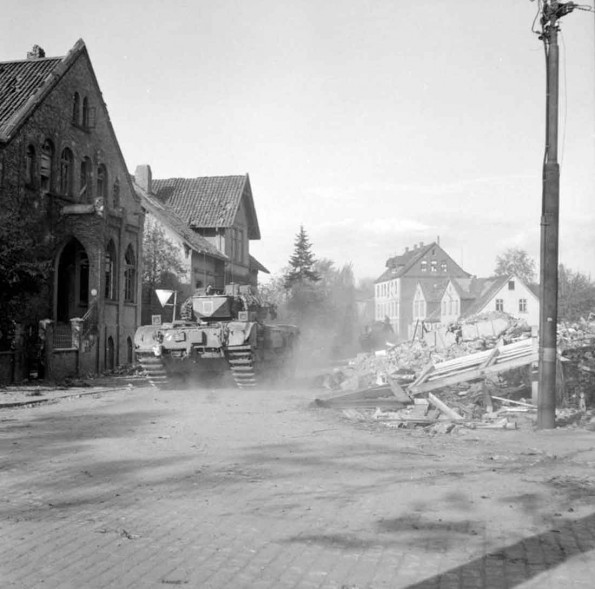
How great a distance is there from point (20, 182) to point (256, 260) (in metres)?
25.5

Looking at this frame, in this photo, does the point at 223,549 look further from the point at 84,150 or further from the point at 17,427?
the point at 84,150

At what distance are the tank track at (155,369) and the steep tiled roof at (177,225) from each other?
58.6 feet

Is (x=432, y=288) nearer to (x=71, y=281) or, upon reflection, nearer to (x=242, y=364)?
(x=71, y=281)

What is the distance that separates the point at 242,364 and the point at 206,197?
2558 centimetres

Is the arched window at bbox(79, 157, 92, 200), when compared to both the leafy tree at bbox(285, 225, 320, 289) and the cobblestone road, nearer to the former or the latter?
the cobblestone road

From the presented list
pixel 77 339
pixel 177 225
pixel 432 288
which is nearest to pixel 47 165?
pixel 77 339

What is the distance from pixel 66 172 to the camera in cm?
→ 2655

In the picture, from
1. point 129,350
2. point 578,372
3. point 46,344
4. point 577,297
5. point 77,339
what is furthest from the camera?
point 577,297

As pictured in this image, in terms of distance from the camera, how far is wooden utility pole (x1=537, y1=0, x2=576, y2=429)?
38.3ft

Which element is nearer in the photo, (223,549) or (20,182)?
(223,549)

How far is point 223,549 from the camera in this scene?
5.36 m

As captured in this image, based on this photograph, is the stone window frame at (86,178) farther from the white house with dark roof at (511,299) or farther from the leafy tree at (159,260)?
the white house with dark roof at (511,299)

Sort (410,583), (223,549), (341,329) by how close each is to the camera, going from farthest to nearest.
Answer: (341,329)
(223,549)
(410,583)

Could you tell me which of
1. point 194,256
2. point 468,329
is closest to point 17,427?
point 468,329
